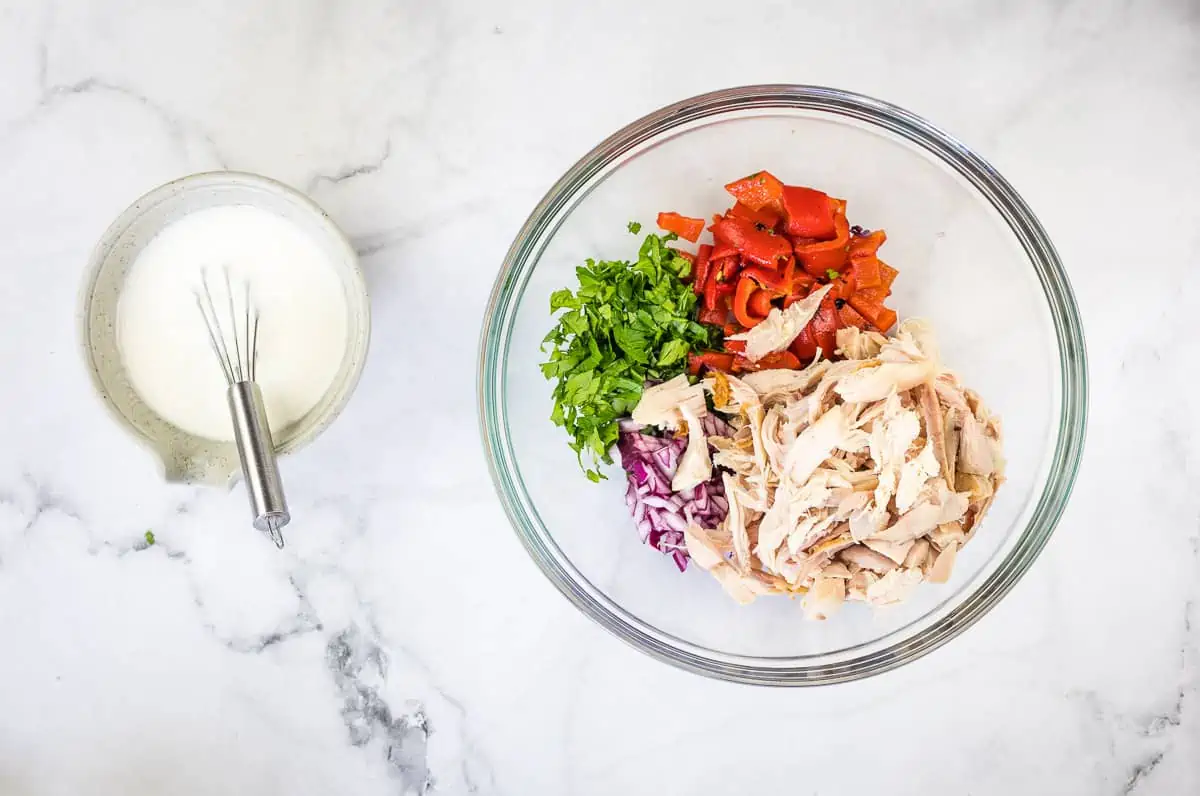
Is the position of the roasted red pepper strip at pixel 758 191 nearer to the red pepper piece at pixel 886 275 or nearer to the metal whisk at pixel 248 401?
the red pepper piece at pixel 886 275

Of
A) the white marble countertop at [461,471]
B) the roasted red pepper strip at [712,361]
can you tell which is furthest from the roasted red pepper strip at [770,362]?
the white marble countertop at [461,471]

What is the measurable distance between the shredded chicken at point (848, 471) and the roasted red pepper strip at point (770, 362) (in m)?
0.02

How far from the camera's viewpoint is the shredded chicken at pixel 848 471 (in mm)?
1442

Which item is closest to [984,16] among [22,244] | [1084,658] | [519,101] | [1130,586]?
[519,101]

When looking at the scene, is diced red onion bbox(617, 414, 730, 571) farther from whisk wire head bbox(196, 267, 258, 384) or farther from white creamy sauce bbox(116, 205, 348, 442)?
whisk wire head bbox(196, 267, 258, 384)

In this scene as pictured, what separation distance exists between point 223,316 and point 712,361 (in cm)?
93

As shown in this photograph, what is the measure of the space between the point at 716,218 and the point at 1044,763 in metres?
1.35

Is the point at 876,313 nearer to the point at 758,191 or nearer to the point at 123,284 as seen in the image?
the point at 758,191

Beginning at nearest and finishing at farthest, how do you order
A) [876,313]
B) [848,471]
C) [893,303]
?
[848,471]
[876,313]
[893,303]

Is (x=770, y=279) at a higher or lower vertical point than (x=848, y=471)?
higher

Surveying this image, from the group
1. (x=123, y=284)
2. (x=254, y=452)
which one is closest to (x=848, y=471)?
(x=254, y=452)

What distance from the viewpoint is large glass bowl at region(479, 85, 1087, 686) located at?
167 centimetres

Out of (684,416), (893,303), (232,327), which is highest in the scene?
(232,327)

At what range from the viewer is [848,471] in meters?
1.48
